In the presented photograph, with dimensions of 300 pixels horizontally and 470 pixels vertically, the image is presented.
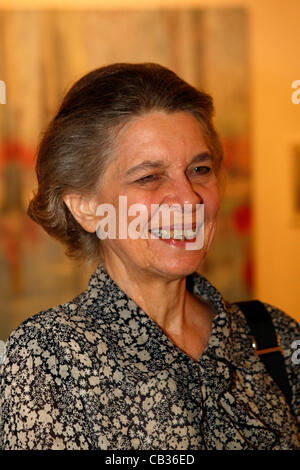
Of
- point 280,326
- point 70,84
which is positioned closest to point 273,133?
point 70,84

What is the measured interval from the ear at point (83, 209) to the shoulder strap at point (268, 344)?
0.46m

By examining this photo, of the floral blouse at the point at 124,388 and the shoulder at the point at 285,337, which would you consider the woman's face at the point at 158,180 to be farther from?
the shoulder at the point at 285,337

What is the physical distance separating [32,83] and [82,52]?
0.30 m

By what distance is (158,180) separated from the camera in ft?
4.61

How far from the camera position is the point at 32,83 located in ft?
10.3

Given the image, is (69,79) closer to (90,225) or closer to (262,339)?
(90,225)

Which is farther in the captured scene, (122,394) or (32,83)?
(32,83)

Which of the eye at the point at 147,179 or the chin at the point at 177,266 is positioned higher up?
the eye at the point at 147,179

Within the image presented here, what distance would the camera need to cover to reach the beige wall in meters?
3.21

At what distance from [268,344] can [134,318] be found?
0.37 meters

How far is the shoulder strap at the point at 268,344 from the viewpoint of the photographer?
1.54 meters

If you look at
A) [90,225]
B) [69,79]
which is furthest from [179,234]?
[69,79]

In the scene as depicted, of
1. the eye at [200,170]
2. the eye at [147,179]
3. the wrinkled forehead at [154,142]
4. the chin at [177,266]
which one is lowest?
the chin at [177,266]

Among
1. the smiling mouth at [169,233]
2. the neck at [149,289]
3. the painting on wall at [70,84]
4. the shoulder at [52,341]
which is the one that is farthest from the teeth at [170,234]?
the painting on wall at [70,84]
